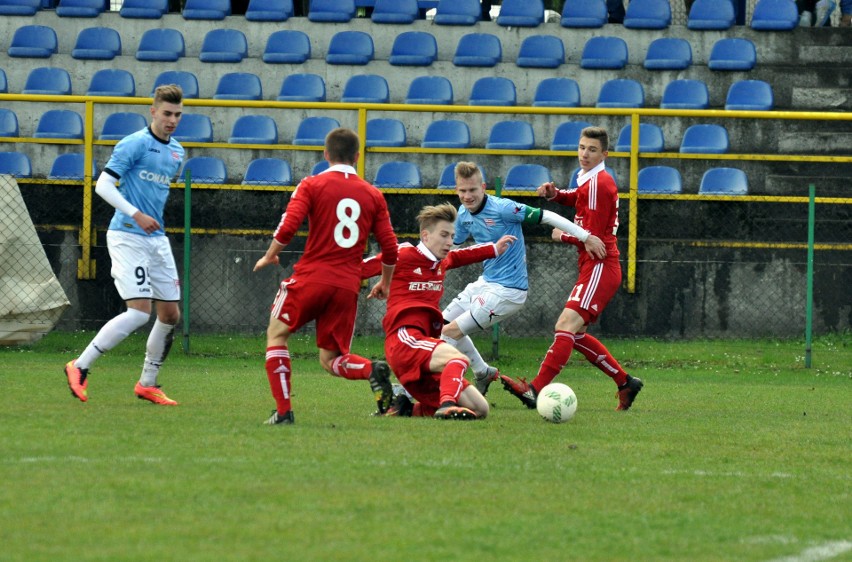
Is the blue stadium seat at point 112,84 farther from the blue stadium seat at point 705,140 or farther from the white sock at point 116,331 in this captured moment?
the white sock at point 116,331

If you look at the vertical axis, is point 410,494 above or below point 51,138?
below

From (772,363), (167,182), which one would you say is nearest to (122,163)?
(167,182)

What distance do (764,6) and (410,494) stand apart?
57.1 ft

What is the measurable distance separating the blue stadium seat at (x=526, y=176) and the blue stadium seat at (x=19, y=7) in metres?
9.62

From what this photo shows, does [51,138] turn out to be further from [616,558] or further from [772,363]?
[616,558]

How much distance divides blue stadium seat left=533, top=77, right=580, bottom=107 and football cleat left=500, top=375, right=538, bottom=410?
10.2 m

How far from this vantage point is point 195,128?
19.6 metres

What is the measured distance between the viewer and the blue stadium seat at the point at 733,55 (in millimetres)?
20688

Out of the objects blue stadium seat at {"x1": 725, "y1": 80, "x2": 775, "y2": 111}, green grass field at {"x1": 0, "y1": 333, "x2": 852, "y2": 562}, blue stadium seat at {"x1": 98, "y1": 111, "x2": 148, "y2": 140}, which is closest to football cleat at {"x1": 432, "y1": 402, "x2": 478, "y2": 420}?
green grass field at {"x1": 0, "y1": 333, "x2": 852, "y2": 562}

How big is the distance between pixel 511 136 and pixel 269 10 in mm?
5601

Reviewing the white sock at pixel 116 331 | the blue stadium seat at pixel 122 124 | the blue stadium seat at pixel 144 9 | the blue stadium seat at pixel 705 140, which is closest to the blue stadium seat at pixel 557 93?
the blue stadium seat at pixel 705 140

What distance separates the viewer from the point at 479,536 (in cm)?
514

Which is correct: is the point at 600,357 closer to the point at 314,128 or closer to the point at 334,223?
the point at 334,223

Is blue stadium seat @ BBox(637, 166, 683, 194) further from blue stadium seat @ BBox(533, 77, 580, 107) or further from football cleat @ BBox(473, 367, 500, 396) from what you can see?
football cleat @ BBox(473, 367, 500, 396)
